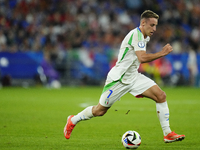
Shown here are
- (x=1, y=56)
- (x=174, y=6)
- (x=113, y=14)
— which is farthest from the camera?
(x=174, y=6)

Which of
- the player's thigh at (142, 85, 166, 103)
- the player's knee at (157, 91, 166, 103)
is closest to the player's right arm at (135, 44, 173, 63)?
the player's thigh at (142, 85, 166, 103)

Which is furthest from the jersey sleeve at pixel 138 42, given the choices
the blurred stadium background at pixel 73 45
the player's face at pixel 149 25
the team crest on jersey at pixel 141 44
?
the blurred stadium background at pixel 73 45

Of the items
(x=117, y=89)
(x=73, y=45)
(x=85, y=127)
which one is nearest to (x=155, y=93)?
(x=117, y=89)

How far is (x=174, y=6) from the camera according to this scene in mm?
28594

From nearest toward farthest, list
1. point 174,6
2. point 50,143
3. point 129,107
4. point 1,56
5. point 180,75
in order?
1. point 50,143
2. point 129,107
3. point 1,56
4. point 180,75
5. point 174,6

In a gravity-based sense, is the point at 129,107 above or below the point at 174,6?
below

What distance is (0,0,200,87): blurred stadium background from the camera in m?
22.4

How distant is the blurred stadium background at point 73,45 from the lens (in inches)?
A: 880

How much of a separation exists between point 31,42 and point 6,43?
152cm

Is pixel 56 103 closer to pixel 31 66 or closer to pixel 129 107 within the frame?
pixel 129 107

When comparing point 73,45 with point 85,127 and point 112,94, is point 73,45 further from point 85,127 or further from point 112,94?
point 112,94

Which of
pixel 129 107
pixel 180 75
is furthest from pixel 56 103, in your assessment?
pixel 180 75

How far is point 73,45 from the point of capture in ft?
78.1

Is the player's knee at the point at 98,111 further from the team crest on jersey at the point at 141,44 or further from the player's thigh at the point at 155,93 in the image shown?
the team crest on jersey at the point at 141,44
